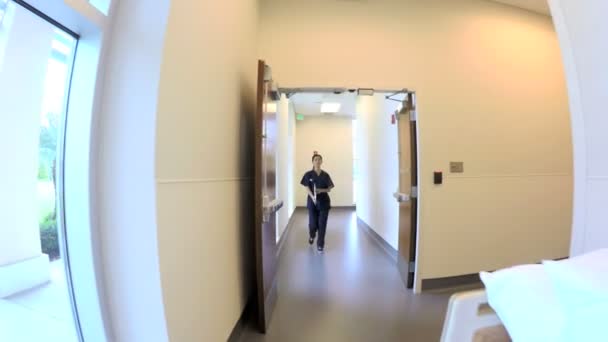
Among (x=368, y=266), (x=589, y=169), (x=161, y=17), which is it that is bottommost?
(x=368, y=266)

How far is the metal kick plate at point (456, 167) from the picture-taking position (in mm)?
3021

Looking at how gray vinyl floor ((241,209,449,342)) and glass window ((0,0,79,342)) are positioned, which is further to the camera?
gray vinyl floor ((241,209,449,342))

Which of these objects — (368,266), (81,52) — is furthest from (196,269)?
(368,266)

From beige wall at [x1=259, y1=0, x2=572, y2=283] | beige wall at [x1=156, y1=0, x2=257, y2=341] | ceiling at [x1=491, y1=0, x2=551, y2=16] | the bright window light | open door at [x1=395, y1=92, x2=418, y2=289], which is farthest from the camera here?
ceiling at [x1=491, y1=0, x2=551, y2=16]

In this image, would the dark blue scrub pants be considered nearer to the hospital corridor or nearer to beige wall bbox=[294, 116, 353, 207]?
the hospital corridor

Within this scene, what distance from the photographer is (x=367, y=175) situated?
6.10 m

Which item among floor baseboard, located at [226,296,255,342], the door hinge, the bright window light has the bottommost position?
floor baseboard, located at [226,296,255,342]

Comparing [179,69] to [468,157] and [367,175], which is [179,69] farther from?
[367,175]

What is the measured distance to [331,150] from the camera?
9.35 m

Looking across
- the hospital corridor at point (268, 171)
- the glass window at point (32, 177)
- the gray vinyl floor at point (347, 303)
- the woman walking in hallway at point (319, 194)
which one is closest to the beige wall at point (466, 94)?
the hospital corridor at point (268, 171)

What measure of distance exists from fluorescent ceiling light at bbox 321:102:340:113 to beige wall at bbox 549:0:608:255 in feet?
18.8

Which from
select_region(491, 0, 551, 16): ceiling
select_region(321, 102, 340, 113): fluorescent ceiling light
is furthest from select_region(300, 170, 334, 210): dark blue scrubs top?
select_region(491, 0, 551, 16): ceiling

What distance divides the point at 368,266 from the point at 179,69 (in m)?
3.43

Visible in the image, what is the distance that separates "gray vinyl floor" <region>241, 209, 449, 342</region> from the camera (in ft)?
7.21
